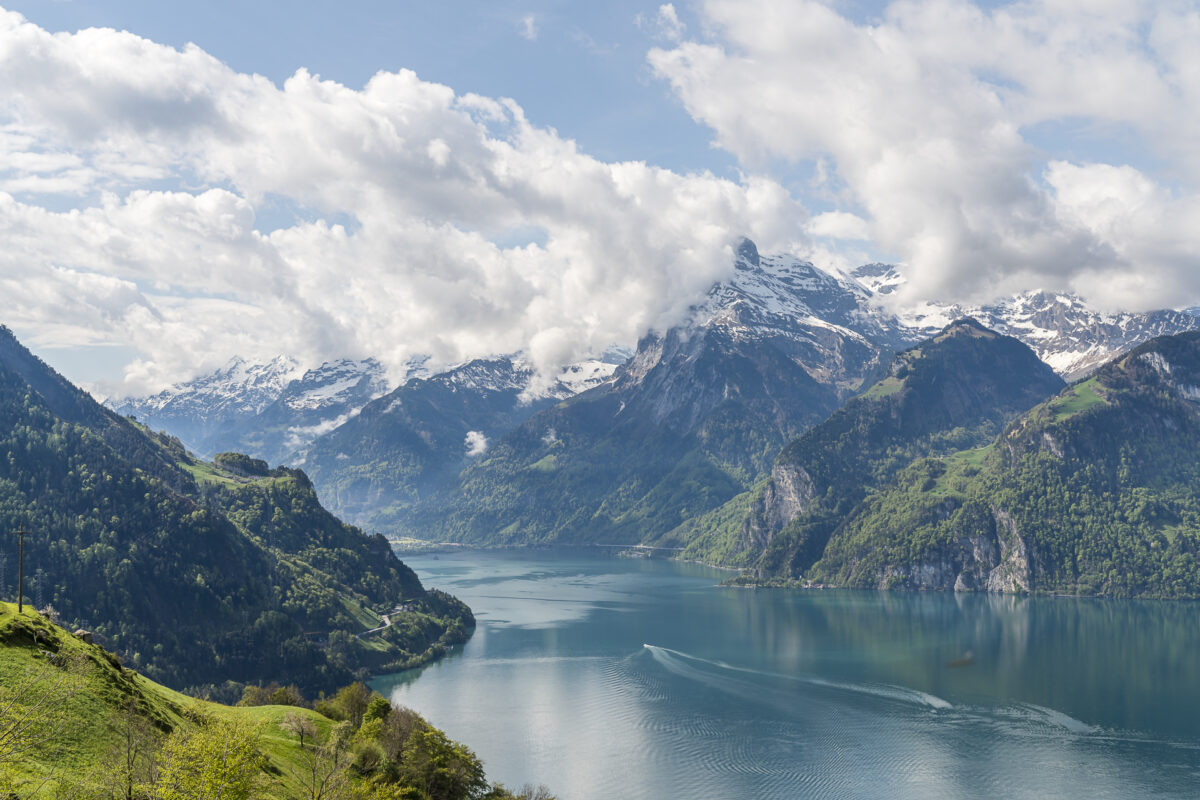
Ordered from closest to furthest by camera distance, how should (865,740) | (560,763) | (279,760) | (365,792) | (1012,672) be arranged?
1. (365,792)
2. (279,760)
3. (560,763)
4. (865,740)
5. (1012,672)

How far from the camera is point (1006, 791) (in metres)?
126

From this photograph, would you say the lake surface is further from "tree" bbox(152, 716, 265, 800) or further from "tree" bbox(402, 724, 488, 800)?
"tree" bbox(152, 716, 265, 800)

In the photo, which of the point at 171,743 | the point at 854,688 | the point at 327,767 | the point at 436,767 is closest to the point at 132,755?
the point at 171,743

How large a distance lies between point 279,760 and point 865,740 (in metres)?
102

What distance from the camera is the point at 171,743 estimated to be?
52.4m

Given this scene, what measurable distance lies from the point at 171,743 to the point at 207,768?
20.6ft

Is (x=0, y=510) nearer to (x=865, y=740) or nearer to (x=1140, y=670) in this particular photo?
(x=865, y=740)

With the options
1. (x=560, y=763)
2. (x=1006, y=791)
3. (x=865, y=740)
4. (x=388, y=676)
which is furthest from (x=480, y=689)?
(x=1006, y=791)

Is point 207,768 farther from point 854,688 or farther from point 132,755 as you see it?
point 854,688

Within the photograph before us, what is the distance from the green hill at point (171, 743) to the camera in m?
47.3

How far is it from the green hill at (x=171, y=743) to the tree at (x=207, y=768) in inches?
3.7

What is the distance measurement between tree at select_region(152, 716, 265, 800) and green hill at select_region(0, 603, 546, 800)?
9cm

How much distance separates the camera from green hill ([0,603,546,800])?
1861 inches

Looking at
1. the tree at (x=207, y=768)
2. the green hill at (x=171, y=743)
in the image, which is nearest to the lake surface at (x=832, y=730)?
the green hill at (x=171, y=743)
